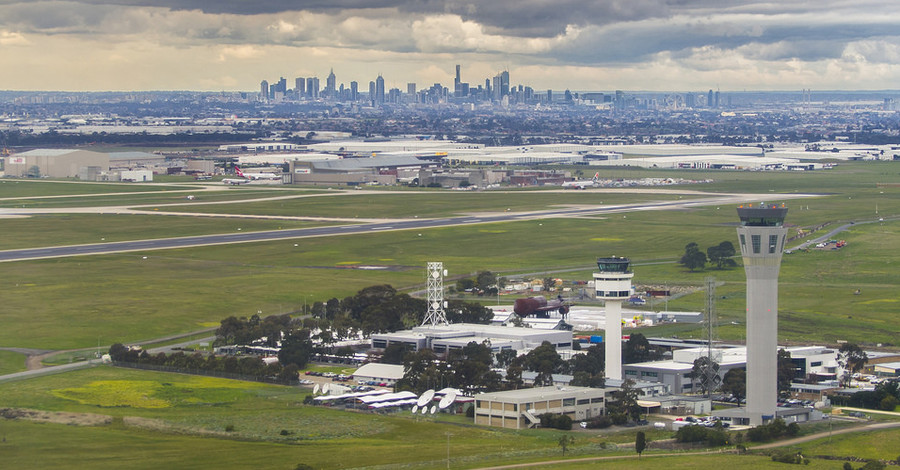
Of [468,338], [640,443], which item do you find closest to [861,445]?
[640,443]

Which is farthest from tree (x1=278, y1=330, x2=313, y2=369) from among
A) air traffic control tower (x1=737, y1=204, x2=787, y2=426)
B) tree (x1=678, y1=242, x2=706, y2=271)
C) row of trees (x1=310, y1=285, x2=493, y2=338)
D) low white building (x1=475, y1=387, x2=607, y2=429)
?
tree (x1=678, y1=242, x2=706, y2=271)

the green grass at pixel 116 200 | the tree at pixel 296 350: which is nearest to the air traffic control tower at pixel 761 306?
the tree at pixel 296 350

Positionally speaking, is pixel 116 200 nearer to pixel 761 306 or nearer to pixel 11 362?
pixel 11 362

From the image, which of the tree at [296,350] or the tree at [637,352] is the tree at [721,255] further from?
the tree at [296,350]

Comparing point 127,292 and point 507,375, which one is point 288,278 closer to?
point 127,292

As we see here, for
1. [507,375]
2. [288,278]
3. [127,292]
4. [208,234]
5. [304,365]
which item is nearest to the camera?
[507,375]

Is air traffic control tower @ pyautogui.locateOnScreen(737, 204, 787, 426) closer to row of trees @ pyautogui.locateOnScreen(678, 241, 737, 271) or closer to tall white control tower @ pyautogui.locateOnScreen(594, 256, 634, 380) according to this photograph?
tall white control tower @ pyautogui.locateOnScreen(594, 256, 634, 380)

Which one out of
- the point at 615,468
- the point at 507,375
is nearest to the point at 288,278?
the point at 507,375
